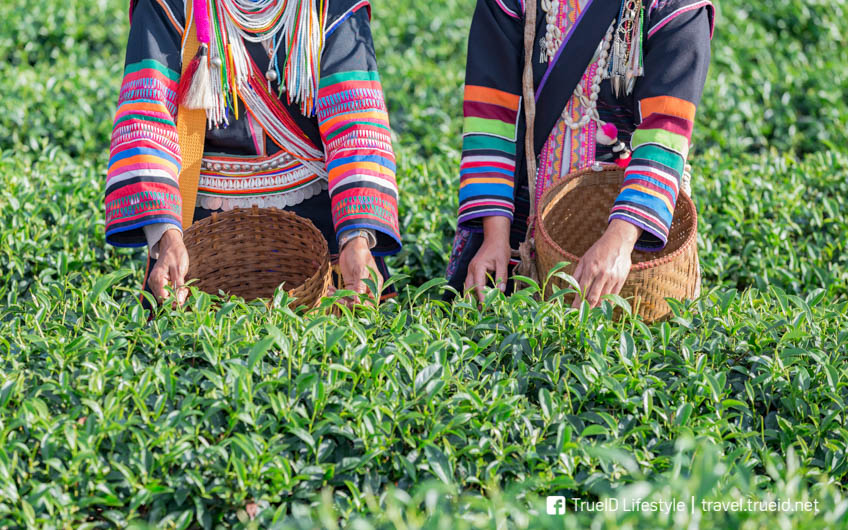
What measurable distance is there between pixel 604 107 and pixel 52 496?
6.57 feet

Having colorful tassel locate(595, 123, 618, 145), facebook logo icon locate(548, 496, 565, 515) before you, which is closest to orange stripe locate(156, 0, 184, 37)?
colorful tassel locate(595, 123, 618, 145)

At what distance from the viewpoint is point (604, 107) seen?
290cm

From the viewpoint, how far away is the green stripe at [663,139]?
2.69 m

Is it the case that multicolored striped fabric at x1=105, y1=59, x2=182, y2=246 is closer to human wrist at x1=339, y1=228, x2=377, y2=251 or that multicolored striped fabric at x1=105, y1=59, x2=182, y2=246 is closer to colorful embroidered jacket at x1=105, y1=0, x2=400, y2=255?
colorful embroidered jacket at x1=105, y1=0, x2=400, y2=255

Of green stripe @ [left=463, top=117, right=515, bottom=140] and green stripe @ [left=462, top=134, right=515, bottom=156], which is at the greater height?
green stripe @ [left=463, top=117, right=515, bottom=140]

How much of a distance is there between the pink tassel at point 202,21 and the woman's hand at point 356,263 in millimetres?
788

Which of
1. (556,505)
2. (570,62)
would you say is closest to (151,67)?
(570,62)

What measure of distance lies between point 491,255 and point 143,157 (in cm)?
112

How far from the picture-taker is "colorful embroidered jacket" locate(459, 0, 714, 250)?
8.80ft

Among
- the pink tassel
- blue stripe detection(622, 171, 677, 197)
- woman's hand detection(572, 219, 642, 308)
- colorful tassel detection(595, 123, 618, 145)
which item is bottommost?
woman's hand detection(572, 219, 642, 308)

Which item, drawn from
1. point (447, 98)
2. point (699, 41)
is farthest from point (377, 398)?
point (447, 98)

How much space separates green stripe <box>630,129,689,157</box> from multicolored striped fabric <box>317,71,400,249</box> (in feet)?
2.57

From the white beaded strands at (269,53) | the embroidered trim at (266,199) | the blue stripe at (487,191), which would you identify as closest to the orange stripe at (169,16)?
the white beaded strands at (269,53)

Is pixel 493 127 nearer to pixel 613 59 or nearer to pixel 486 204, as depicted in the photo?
pixel 486 204
